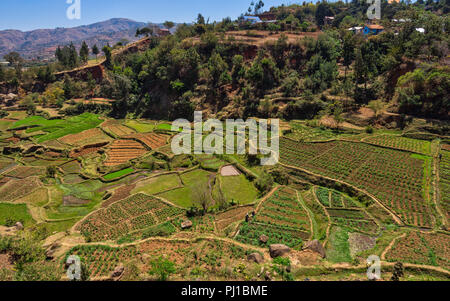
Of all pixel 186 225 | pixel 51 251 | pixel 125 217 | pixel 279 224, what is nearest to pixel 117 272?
pixel 51 251

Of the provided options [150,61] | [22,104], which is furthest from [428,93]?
[22,104]

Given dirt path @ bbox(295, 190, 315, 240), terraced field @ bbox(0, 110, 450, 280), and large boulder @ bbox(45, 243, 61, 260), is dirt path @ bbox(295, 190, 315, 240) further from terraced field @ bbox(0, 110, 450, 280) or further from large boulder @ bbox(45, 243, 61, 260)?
large boulder @ bbox(45, 243, 61, 260)

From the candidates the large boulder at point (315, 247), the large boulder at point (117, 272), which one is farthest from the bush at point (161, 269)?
the large boulder at point (315, 247)

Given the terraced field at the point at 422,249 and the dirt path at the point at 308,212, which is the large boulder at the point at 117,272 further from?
the terraced field at the point at 422,249

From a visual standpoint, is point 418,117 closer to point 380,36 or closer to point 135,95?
point 380,36

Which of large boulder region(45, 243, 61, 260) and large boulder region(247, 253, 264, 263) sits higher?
large boulder region(247, 253, 264, 263)

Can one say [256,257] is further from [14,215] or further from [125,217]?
[14,215]

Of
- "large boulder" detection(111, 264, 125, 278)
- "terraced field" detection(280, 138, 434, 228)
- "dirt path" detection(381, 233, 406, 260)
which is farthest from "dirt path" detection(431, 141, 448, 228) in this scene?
"large boulder" detection(111, 264, 125, 278)
